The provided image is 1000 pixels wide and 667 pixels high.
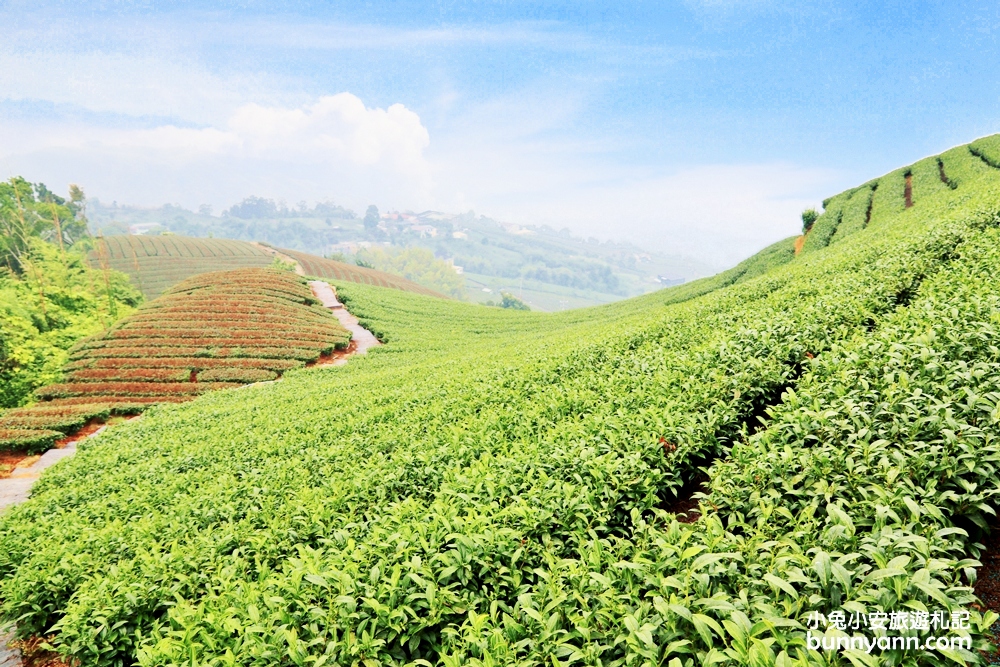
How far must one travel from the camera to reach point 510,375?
1004 centimetres

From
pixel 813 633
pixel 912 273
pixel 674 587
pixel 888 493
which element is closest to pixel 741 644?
pixel 813 633

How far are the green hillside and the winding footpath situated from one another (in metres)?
0.43

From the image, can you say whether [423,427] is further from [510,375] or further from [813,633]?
[813,633]

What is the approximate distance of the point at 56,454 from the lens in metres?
16.4

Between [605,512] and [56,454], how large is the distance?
71.7 ft

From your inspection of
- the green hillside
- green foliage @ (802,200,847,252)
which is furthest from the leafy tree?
the green hillside

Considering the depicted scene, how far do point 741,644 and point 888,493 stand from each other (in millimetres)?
1668

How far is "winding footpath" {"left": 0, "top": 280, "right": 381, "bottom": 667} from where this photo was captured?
5734mm

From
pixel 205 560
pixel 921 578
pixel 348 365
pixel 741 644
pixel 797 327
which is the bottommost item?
pixel 348 365

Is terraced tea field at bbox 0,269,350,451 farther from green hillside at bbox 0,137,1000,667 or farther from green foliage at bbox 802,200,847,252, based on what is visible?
green foliage at bbox 802,200,847,252

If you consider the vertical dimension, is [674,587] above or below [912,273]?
below

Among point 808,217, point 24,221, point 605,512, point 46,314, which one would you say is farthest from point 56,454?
point 808,217

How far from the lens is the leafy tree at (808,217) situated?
3344 cm

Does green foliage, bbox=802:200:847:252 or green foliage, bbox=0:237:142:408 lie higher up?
green foliage, bbox=802:200:847:252
